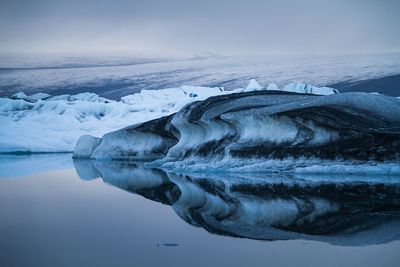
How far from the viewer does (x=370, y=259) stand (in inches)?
91.5

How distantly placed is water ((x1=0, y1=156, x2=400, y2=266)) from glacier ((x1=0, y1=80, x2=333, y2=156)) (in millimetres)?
11195

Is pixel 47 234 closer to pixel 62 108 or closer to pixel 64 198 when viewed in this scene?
pixel 64 198

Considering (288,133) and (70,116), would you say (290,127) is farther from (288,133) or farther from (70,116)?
(70,116)

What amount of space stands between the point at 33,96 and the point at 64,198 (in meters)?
21.3

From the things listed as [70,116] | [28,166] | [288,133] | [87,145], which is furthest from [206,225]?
[70,116]

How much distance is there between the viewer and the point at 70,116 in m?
19.1

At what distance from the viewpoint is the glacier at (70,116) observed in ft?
53.9

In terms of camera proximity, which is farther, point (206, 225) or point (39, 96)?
point (39, 96)

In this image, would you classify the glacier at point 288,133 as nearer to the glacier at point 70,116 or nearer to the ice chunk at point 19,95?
the glacier at point 70,116

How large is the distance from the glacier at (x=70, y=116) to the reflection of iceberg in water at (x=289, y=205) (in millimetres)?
10839

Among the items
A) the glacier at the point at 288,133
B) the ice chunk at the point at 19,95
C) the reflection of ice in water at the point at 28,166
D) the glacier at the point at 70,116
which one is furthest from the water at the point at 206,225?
the ice chunk at the point at 19,95

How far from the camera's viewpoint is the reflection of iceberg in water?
2.94m

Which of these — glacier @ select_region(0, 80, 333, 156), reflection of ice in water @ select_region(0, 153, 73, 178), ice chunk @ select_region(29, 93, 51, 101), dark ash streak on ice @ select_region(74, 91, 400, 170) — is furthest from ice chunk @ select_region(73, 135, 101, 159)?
ice chunk @ select_region(29, 93, 51, 101)

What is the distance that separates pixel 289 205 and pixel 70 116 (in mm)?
16147
